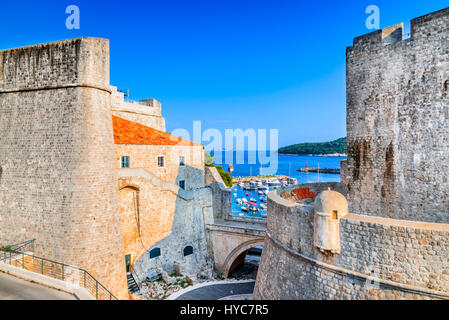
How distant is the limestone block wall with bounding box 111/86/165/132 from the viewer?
24.3 metres

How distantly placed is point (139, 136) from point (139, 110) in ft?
22.2

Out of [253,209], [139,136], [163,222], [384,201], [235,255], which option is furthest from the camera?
[253,209]

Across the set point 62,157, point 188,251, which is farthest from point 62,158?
point 188,251

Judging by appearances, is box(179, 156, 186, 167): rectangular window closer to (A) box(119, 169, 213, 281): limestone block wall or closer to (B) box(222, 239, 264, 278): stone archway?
(A) box(119, 169, 213, 281): limestone block wall

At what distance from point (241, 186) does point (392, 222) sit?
7623 cm

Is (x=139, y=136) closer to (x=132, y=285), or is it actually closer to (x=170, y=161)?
(x=170, y=161)

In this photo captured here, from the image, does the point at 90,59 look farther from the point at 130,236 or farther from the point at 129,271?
the point at 129,271

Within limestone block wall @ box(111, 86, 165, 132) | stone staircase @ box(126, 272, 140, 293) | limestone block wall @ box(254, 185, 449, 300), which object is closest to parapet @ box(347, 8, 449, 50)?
limestone block wall @ box(254, 185, 449, 300)

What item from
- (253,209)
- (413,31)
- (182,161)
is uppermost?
(413,31)

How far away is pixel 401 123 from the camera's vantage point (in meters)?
9.59

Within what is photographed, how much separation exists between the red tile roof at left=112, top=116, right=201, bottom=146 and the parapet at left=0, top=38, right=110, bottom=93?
573cm

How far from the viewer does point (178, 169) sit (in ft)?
74.2

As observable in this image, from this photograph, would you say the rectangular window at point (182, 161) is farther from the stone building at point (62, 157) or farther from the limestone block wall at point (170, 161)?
the stone building at point (62, 157)

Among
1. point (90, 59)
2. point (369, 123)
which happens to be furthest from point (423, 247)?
point (90, 59)
